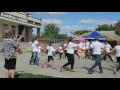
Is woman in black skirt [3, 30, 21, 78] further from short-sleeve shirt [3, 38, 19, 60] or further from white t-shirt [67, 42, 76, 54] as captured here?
white t-shirt [67, 42, 76, 54]

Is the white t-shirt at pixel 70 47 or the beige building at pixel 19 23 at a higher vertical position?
the beige building at pixel 19 23

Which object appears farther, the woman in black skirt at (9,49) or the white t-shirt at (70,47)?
the white t-shirt at (70,47)

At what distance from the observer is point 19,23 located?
4081 cm

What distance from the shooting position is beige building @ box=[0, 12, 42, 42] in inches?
1411

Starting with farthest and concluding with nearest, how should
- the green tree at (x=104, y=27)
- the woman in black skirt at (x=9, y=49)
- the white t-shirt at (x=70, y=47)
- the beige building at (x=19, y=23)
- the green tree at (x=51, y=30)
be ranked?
1. the green tree at (x=104, y=27)
2. the green tree at (x=51, y=30)
3. the beige building at (x=19, y=23)
4. the white t-shirt at (x=70, y=47)
5. the woman in black skirt at (x=9, y=49)

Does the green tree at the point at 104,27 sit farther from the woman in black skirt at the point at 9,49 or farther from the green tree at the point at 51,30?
the woman in black skirt at the point at 9,49

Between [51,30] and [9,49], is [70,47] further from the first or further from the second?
[51,30]

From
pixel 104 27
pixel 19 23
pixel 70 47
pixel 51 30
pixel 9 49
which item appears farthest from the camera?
pixel 104 27

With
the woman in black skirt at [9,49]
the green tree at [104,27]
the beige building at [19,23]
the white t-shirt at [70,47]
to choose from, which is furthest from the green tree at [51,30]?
the woman in black skirt at [9,49]

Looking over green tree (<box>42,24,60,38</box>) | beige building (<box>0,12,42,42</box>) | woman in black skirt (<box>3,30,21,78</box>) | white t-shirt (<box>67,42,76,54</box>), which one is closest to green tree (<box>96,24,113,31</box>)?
green tree (<box>42,24,60,38</box>)

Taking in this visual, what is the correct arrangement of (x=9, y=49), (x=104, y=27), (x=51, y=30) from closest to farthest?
(x=9, y=49) < (x=51, y=30) < (x=104, y=27)

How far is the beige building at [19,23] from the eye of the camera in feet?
118

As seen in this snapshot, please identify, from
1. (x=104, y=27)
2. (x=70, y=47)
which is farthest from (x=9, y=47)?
(x=104, y=27)
